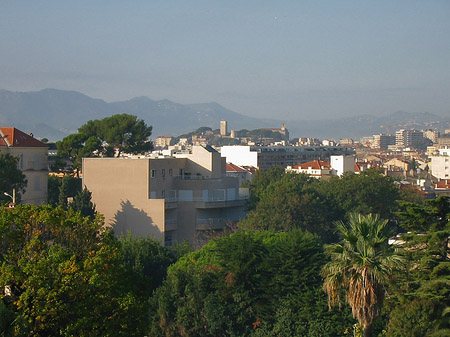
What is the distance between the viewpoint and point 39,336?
16250 mm

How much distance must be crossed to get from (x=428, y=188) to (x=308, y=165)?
17018mm

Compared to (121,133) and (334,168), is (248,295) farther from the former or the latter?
(334,168)

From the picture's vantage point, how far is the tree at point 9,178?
1628 inches

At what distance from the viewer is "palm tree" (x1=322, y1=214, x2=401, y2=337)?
602 inches

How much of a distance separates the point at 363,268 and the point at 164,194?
29094mm

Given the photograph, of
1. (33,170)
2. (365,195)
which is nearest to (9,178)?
(33,170)

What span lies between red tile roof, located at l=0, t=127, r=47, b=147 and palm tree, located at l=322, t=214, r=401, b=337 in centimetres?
3552

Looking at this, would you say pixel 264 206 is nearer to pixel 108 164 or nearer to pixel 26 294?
pixel 108 164

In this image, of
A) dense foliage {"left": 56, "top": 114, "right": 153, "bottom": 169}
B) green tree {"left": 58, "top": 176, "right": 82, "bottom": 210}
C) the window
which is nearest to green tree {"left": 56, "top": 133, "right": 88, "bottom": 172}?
dense foliage {"left": 56, "top": 114, "right": 153, "bottom": 169}

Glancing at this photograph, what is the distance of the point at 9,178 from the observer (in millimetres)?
42031

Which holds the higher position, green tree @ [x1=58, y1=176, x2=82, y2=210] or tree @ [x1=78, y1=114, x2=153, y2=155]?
tree @ [x1=78, y1=114, x2=153, y2=155]

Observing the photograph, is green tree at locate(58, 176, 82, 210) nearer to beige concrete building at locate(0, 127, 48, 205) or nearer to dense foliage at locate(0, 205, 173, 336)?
beige concrete building at locate(0, 127, 48, 205)

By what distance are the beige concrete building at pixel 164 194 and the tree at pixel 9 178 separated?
11.9 ft

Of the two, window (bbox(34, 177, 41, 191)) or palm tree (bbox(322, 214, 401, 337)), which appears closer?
palm tree (bbox(322, 214, 401, 337))
